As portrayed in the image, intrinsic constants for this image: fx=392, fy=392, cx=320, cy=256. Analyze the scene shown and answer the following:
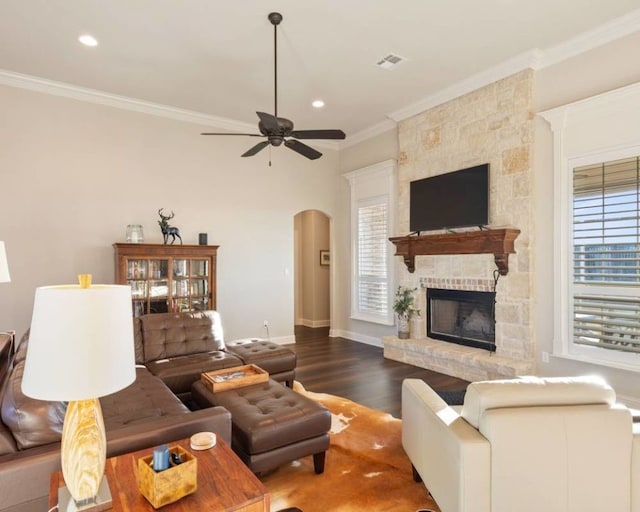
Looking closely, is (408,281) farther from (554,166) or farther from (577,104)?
(577,104)

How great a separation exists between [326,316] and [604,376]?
5.60 meters

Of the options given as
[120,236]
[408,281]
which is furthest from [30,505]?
[408,281]

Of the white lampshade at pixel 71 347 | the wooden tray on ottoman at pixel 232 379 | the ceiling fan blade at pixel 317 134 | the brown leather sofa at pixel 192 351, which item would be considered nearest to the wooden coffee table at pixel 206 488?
the white lampshade at pixel 71 347

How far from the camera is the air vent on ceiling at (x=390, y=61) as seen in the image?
172 inches

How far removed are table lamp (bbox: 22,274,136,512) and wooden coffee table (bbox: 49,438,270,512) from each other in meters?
0.17

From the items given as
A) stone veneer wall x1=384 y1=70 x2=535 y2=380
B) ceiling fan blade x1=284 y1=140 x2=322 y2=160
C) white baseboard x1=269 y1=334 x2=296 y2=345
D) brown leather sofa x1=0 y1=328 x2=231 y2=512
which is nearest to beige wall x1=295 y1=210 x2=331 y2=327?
white baseboard x1=269 y1=334 x2=296 y2=345

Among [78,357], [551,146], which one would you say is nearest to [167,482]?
[78,357]

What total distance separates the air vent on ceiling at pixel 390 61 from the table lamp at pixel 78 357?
4105mm

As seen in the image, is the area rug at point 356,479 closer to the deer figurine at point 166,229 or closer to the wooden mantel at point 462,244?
the wooden mantel at point 462,244

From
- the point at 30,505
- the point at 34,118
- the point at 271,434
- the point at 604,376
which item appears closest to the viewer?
the point at 30,505

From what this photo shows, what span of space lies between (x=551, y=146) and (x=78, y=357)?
15.6ft

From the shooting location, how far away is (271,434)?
2.42 metres

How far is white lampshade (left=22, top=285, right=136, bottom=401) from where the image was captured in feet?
3.88

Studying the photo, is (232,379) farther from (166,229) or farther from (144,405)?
(166,229)
